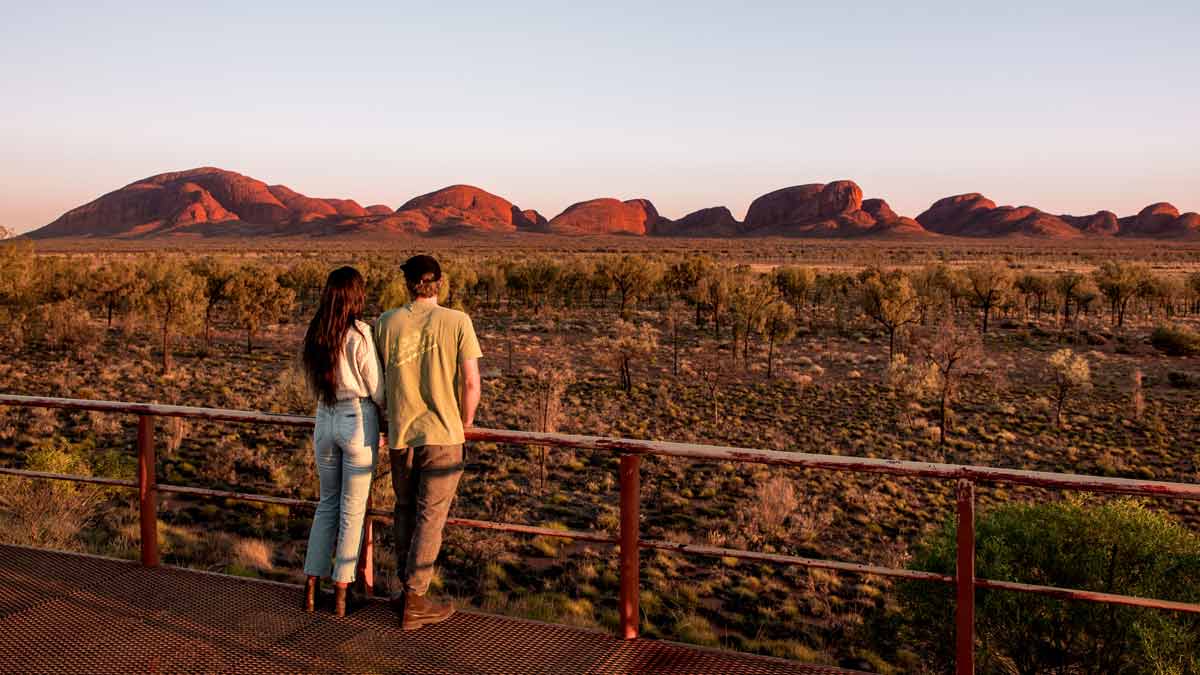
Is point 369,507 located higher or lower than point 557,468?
higher

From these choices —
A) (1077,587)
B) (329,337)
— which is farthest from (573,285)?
(329,337)

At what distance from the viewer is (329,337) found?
12.6 feet

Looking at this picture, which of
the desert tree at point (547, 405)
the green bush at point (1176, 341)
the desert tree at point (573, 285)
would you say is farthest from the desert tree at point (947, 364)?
the desert tree at point (573, 285)

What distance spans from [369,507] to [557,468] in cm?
1179

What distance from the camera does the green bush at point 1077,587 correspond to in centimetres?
617

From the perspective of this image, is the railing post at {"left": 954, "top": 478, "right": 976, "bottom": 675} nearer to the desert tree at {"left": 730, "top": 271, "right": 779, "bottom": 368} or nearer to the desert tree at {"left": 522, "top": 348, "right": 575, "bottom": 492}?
the desert tree at {"left": 522, "top": 348, "right": 575, "bottom": 492}

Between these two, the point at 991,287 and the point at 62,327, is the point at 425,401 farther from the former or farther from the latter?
the point at 991,287

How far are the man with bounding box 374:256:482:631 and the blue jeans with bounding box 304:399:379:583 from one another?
0.14 metres

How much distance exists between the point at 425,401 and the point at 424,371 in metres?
0.14

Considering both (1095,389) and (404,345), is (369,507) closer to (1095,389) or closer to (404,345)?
(404,345)

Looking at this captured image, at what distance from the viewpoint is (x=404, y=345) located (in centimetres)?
388

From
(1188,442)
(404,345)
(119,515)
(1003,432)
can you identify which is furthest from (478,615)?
(1188,442)

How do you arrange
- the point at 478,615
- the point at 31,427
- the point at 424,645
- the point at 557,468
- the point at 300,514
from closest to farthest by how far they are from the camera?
1. the point at 424,645
2. the point at 478,615
3. the point at 300,514
4. the point at 557,468
5. the point at 31,427

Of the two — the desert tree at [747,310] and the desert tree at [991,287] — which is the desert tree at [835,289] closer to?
the desert tree at [991,287]
